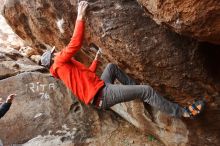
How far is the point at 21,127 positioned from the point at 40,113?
0.66m

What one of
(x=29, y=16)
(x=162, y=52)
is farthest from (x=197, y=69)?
(x=29, y=16)

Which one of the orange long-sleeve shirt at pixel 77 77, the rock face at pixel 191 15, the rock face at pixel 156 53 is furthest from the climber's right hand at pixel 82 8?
the rock face at pixel 191 15

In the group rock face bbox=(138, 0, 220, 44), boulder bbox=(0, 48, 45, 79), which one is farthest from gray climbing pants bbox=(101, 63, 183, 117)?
boulder bbox=(0, 48, 45, 79)

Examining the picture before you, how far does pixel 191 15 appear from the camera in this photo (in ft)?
16.5

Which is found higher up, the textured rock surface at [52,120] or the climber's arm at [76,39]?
the climber's arm at [76,39]

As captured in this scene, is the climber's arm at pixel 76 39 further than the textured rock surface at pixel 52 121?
No

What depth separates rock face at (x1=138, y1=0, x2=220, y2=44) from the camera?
4.80 metres

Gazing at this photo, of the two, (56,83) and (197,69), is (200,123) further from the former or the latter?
(56,83)

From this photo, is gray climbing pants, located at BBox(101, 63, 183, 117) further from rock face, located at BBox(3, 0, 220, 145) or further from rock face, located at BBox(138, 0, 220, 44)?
rock face, located at BBox(138, 0, 220, 44)

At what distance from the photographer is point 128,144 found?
980cm

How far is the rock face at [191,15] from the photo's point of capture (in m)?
4.80

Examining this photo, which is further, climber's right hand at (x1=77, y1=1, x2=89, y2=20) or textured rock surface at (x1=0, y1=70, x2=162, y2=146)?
textured rock surface at (x1=0, y1=70, x2=162, y2=146)

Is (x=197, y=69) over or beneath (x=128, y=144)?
over

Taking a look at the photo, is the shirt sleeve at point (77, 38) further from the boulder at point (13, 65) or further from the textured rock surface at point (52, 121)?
the boulder at point (13, 65)
